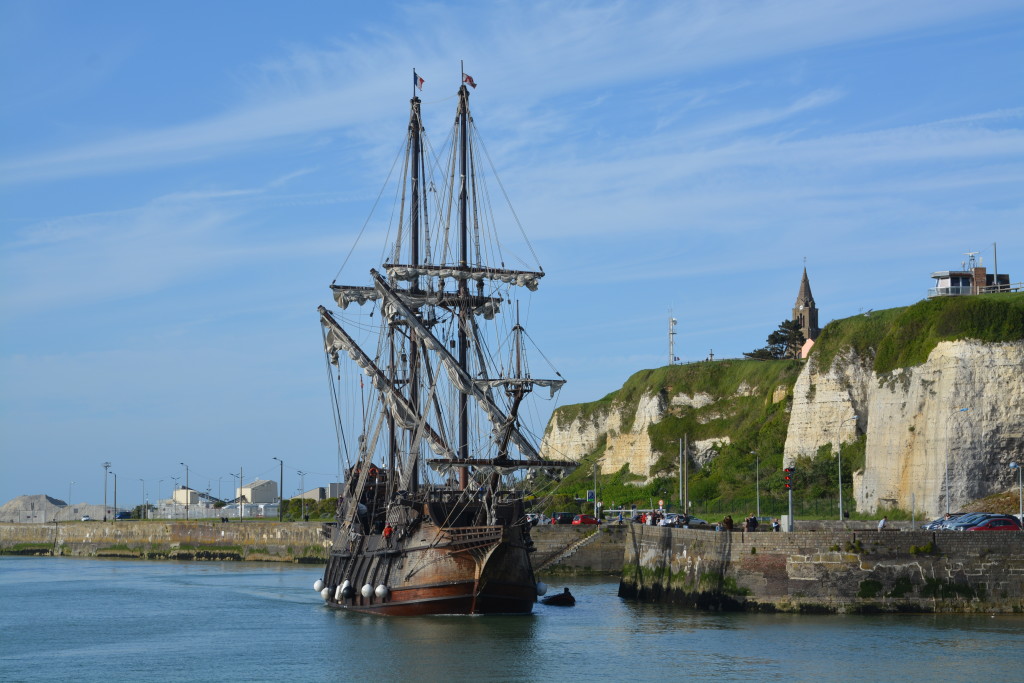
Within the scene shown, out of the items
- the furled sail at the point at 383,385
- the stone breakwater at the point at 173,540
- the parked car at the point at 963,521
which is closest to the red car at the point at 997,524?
the parked car at the point at 963,521

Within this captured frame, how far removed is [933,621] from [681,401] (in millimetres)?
70903

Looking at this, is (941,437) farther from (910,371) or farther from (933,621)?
(933,621)

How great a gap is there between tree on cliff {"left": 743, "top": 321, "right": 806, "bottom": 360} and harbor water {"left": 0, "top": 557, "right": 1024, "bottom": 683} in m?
81.8

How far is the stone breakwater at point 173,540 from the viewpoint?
10150 cm

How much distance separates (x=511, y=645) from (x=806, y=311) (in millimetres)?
131015

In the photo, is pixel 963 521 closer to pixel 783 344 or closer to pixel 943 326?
pixel 943 326

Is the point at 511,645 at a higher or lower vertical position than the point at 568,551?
lower

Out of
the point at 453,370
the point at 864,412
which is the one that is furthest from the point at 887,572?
the point at 864,412

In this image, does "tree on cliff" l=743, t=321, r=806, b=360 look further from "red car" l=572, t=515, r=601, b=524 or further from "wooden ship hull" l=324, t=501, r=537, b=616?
"wooden ship hull" l=324, t=501, r=537, b=616

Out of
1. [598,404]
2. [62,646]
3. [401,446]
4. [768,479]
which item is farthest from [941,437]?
[598,404]

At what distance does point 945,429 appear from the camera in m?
71.8

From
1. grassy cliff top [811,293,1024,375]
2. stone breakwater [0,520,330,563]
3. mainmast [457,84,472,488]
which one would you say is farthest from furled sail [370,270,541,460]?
stone breakwater [0,520,330,563]

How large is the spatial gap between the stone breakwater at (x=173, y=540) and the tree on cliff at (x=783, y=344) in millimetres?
60536

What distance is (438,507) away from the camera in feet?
171
